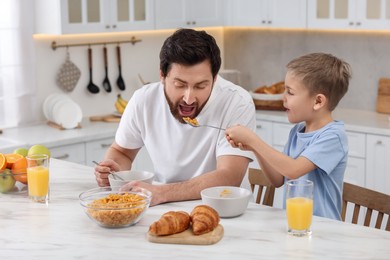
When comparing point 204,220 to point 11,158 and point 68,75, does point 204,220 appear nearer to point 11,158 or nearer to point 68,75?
point 11,158

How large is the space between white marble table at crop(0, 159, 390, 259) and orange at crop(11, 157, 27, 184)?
20cm

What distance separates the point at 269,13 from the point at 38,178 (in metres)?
2.98

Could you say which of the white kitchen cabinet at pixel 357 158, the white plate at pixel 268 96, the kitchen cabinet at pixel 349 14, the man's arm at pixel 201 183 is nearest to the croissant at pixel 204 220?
the man's arm at pixel 201 183

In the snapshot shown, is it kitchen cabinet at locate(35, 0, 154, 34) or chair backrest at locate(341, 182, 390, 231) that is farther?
kitchen cabinet at locate(35, 0, 154, 34)

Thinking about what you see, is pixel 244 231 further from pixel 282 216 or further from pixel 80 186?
pixel 80 186

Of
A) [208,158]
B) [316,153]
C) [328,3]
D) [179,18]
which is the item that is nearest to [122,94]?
[179,18]

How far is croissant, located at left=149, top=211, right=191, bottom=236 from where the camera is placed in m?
2.14

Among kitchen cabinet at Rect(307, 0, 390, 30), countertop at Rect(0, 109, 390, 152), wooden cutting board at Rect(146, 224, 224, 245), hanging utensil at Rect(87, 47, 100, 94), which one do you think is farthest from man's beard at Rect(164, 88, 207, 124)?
hanging utensil at Rect(87, 47, 100, 94)

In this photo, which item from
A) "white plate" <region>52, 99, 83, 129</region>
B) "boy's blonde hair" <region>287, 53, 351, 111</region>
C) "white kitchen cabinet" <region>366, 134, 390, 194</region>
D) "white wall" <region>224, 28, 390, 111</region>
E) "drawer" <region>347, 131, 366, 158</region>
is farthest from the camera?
"white wall" <region>224, 28, 390, 111</region>

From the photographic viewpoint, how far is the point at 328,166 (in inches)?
99.7

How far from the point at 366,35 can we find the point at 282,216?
2967mm

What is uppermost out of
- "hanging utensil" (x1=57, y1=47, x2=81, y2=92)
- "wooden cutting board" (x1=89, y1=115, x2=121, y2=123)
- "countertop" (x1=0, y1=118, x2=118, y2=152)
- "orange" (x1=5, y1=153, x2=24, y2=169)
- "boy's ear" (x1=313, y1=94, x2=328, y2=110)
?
"boy's ear" (x1=313, y1=94, x2=328, y2=110)

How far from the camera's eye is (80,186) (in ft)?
9.16

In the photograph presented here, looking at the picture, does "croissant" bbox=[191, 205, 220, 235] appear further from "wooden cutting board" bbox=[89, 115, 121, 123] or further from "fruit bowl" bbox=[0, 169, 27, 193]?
"wooden cutting board" bbox=[89, 115, 121, 123]
